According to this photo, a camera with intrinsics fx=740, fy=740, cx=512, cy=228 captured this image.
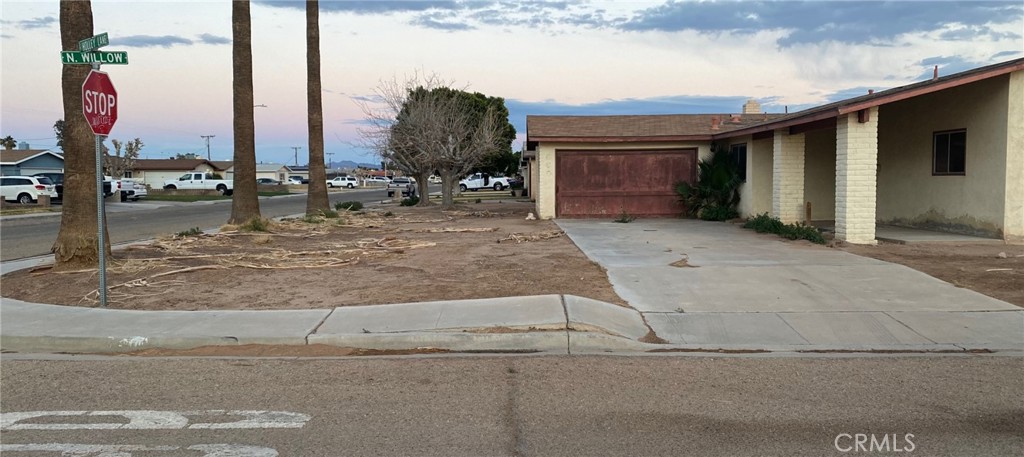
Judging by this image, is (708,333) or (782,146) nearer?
(708,333)

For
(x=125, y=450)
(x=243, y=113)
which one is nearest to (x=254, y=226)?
(x=243, y=113)

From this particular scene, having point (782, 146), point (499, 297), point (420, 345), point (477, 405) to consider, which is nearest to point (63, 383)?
point (420, 345)

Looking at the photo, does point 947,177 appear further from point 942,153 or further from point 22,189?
point 22,189

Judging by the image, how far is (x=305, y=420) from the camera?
5379 mm

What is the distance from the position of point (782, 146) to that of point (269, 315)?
13633 millimetres

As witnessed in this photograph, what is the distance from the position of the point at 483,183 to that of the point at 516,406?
217ft

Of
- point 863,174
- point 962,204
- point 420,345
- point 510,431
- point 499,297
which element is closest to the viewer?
point 510,431

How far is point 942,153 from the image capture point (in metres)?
16.5

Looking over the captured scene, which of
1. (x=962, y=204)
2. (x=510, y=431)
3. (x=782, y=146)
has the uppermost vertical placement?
(x=782, y=146)

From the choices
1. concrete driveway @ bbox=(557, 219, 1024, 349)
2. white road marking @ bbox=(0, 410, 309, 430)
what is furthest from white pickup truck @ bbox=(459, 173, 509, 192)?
white road marking @ bbox=(0, 410, 309, 430)

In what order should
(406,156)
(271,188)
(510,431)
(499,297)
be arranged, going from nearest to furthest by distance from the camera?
(510,431) → (499,297) → (406,156) → (271,188)

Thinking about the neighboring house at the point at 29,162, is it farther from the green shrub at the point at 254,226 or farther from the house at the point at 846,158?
the house at the point at 846,158

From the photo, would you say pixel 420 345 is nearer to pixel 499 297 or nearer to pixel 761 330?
pixel 499 297

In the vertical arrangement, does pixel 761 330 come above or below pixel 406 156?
below
